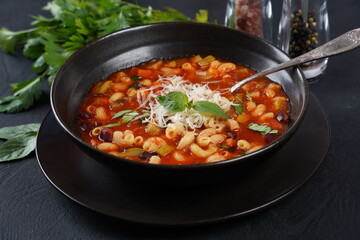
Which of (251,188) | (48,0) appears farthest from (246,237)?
(48,0)

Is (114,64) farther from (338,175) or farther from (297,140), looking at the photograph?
(338,175)

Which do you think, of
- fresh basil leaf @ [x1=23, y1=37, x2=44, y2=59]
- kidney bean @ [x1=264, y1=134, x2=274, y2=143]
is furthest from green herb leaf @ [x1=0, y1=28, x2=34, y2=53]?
kidney bean @ [x1=264, y1=134, x2=274, y2=143]

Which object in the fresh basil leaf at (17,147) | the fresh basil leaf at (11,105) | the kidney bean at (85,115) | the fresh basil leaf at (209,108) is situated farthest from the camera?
the fresh basil leaf at (11,105)

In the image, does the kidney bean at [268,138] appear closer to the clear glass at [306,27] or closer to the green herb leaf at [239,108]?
the green herb leaf at [239,108]

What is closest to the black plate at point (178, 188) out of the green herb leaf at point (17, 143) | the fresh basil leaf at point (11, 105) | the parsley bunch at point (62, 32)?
the green herb leaf at point (17, 143)

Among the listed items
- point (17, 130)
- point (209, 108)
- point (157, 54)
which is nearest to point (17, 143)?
point (17, 130)

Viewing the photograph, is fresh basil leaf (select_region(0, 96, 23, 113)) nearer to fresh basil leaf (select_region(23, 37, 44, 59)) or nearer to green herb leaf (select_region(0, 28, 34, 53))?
fresh basil leaf (select_region(23, 37, 44, 59))

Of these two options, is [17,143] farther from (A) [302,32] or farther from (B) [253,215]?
(A) [302,32]

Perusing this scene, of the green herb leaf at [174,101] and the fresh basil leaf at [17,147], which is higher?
the green herb leaf at [174,101]
